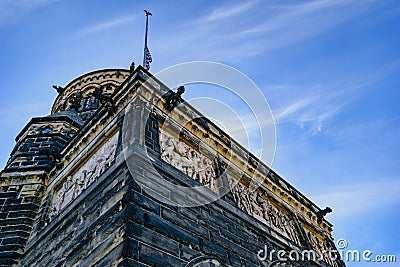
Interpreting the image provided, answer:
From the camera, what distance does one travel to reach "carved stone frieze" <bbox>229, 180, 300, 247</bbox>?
644cm

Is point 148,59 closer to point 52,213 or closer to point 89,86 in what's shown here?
point 89,86

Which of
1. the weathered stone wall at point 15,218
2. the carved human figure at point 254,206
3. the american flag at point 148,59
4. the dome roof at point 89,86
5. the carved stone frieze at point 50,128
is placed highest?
the dome roof at point 89,86

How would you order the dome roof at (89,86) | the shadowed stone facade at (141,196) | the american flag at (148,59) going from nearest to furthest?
1. the shadowed stone facade at (141,196)
2. the american flag at (148,59)
3. the dome roof at (89,86)

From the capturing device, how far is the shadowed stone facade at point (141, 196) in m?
4.06

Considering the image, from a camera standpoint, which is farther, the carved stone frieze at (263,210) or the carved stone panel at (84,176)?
the carved stone frieze at (263,210)

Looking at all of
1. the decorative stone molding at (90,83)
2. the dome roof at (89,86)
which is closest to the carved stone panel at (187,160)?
the dome roof at (89,86)

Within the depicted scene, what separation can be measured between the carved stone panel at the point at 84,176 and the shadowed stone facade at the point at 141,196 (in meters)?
0.03

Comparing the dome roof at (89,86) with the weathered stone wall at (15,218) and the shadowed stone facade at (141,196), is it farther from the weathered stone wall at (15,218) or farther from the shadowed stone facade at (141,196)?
the weathered stone wall at (15,218)

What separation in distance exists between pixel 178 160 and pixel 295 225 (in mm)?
3570

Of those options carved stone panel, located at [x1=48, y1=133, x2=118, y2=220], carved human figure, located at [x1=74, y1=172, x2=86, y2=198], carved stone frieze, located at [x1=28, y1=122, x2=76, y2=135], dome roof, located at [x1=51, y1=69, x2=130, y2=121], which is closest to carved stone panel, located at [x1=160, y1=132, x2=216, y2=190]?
carved stone panel, located at [x1=48, y1=133, x2=118, y2=220]

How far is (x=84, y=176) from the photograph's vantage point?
578 cm

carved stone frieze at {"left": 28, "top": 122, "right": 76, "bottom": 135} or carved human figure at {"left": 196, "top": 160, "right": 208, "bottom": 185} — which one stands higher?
carved stone frieze at {"left": 28, "top": 122, "right": 76, "bottom": 135}

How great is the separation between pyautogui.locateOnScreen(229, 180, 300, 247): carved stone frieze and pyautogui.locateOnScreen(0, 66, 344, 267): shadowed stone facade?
3 cm

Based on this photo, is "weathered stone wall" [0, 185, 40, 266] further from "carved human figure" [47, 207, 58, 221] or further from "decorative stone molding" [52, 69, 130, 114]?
"decorative stone molding" [52, 69, 130, 114]
